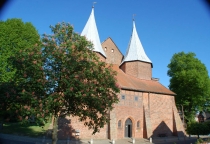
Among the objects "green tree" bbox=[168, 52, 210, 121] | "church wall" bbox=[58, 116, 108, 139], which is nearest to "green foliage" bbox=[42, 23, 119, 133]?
"church wall" bbox=[58, 116, 108, 139]

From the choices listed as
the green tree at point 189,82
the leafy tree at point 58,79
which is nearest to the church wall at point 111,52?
the green tree at point 189,82

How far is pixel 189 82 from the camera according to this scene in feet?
119

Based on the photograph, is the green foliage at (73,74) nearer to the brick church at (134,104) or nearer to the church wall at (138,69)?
the brick church at (134,104)

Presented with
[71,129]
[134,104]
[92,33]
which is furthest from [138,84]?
[71,129]

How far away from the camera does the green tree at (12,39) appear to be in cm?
2191

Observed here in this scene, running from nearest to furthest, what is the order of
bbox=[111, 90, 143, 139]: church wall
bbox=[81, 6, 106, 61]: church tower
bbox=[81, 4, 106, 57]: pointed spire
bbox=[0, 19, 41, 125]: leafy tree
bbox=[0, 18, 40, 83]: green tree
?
bbox=[0, 19, 41, 125]: leafy tree < bbox=[0, 18, 40, 83]: green tree < bbox=[111, 90, 143, 139]: church wall < bbox=[81, 6, 106, 61]: church tower < bbox=[81, 4, 106, 57]: pointed spire

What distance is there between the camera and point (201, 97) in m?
36.4

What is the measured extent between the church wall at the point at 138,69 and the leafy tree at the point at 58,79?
2183cm

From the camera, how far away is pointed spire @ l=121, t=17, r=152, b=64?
3506 centimetres

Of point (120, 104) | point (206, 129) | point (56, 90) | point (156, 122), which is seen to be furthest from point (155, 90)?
point (56, 90)

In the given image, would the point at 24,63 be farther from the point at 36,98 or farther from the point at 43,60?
the point at 36,98

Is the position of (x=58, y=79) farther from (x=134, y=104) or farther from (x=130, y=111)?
(x=134, y=104)

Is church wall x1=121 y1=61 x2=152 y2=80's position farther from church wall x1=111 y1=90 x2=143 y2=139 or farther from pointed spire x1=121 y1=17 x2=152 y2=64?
church wall x1=111 y1=90 x2=143 y2=139

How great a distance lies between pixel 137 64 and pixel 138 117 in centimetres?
954
